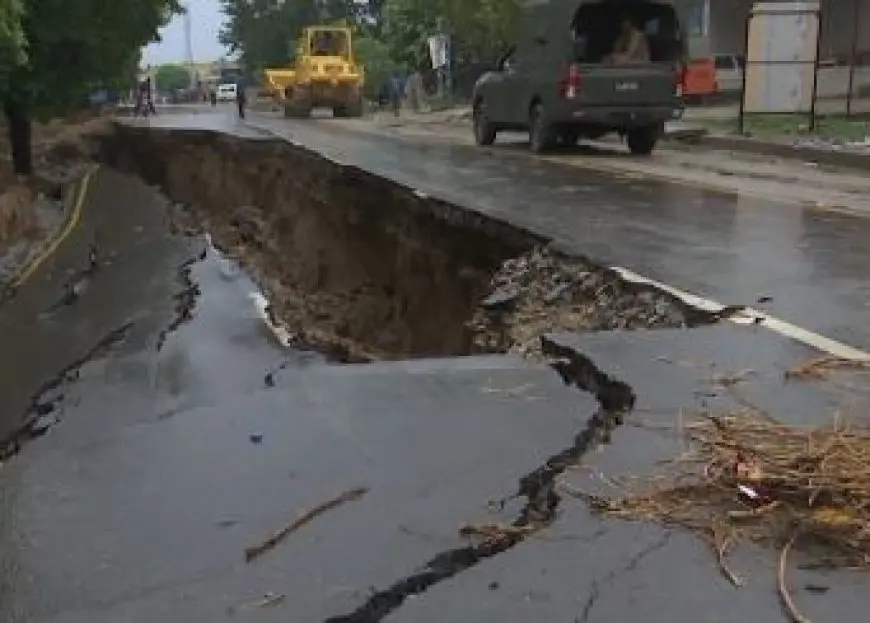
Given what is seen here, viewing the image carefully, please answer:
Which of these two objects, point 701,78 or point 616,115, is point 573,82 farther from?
point 701,78

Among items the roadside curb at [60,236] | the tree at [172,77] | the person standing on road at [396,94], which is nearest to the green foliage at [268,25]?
the tree at [172,77]

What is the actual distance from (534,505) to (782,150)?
1848 centimetres

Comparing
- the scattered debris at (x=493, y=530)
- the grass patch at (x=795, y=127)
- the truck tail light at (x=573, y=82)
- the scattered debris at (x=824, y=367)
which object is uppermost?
the truck tail light at (x=573, y=82)

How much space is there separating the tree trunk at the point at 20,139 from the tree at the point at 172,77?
101 m

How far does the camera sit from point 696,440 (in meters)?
4.64

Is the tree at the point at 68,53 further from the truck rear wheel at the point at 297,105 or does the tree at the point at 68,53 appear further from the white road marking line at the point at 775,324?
the truck rear wheel at the point at 297,105

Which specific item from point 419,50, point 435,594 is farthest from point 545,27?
point 419,50

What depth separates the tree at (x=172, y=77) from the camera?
124 meters

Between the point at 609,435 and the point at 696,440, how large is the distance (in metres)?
0.36

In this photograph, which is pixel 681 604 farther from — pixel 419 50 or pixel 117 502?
pixel 419 50

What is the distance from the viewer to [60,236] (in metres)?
18.1

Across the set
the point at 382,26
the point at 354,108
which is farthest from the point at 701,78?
the point at 382,26

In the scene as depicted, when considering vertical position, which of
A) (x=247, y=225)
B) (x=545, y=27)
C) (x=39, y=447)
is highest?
(x=545, y=27)

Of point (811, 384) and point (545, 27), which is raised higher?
point (545, 27)
